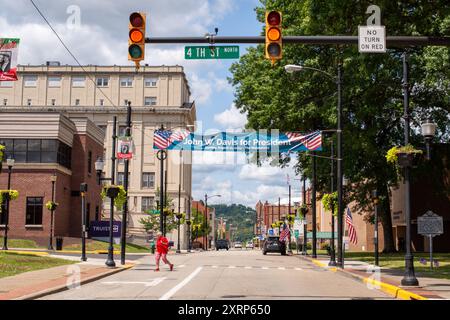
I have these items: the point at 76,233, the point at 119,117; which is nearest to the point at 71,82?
the point at 119,117

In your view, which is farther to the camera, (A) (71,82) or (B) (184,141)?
(A) (71,82)

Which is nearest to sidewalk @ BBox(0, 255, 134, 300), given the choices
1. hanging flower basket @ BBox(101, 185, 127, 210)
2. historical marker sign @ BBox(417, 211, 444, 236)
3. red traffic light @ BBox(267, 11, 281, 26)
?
hanging flower basket @ BBox(101, 185, 127, 210)

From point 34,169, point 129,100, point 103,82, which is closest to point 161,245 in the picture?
point 34,169

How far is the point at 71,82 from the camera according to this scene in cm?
10662

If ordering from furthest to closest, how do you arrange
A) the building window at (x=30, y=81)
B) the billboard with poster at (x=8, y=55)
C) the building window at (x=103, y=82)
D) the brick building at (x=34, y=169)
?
the building window at (x=30, y=81) → the building window at (x=103, y=82) → the brick building at (x=34, y=169) → the billboard with poster at (x=8, y=55)

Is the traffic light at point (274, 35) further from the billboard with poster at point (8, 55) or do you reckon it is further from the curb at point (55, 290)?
the billboard with poster at point (8, 55)

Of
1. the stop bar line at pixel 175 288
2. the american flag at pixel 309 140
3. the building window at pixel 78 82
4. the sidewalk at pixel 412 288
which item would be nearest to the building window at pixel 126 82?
the building window at pixel 78 82

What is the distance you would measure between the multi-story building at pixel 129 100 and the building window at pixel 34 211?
48718mm

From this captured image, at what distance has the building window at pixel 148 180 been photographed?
10503 centimetres

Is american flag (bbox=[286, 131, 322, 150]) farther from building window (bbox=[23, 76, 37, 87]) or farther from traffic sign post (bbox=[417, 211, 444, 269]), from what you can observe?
building window (bbox=[23, 76, 37, 87])

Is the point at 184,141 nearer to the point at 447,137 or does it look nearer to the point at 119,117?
the point at 447,137
